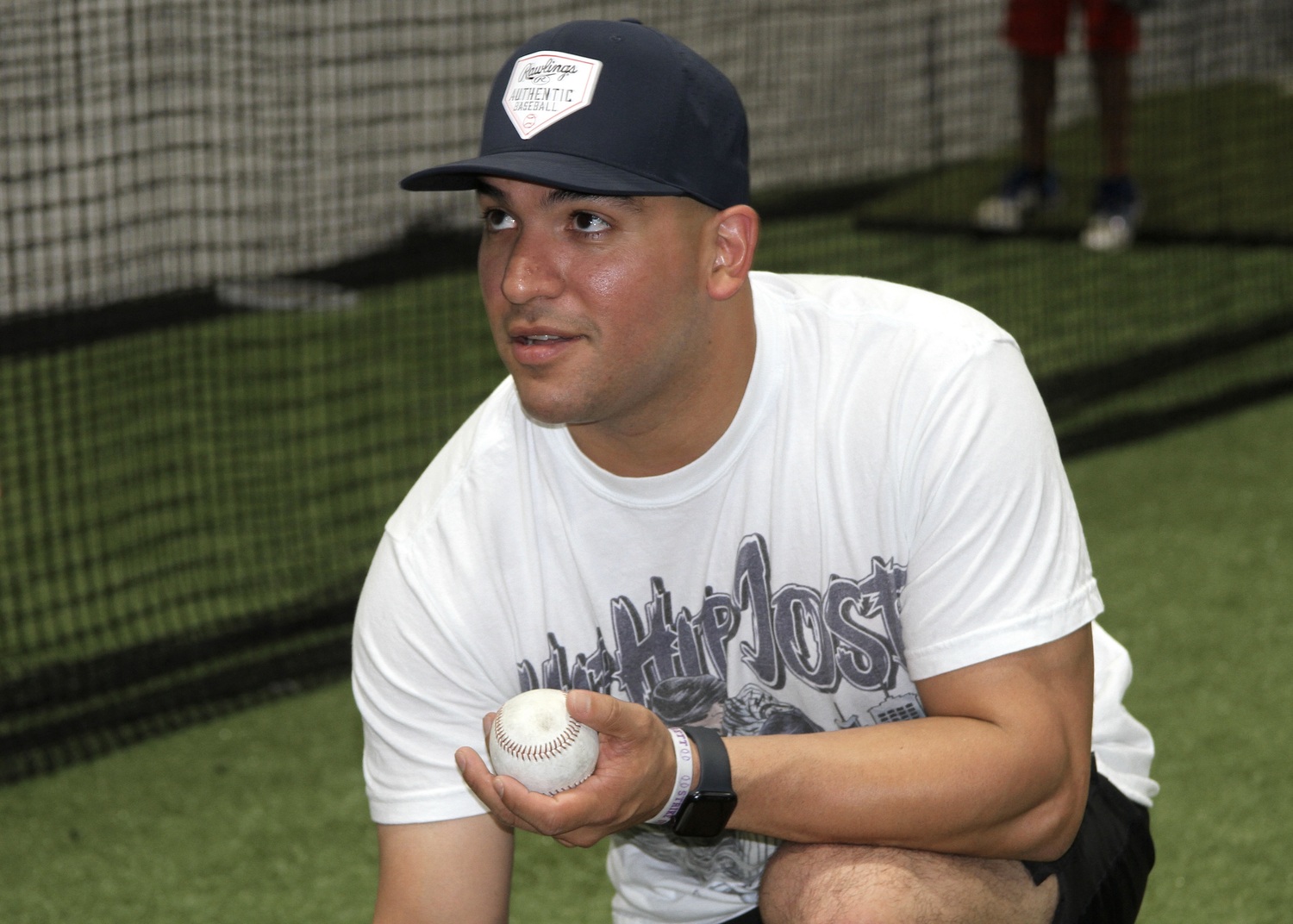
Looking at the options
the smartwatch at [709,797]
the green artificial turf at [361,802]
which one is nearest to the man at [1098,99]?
the green artificial turf at [361,802]

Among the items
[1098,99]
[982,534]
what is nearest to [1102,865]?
[982,534]

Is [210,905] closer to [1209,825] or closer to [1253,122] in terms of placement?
[1209,825]

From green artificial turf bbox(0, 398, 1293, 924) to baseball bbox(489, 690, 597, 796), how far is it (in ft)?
3.50

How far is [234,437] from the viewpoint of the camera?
→ 15.6 ft

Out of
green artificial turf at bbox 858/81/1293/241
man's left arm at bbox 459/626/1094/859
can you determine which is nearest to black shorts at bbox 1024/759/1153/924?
man's left arm at bbox 459/626/1094/859

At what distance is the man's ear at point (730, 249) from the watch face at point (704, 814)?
0.54 meters

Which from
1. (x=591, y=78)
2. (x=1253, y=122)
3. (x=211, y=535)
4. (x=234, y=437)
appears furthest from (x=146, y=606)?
(x=1253, y=122)

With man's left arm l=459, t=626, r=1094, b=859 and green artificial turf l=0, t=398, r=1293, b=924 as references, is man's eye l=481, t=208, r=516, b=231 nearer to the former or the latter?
man's left arm l=459, t=626, r=1094, b=859

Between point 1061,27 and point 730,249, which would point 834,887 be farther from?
point 1061,27

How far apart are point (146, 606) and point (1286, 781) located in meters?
2.44

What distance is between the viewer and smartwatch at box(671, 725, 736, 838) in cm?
151

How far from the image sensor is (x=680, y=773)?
1.50 m

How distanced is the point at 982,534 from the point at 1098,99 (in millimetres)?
5353

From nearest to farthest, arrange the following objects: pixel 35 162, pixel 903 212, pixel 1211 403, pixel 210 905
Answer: pixel 210 905, pixel 1211 403, pixel 35 162, pixel 903 212
